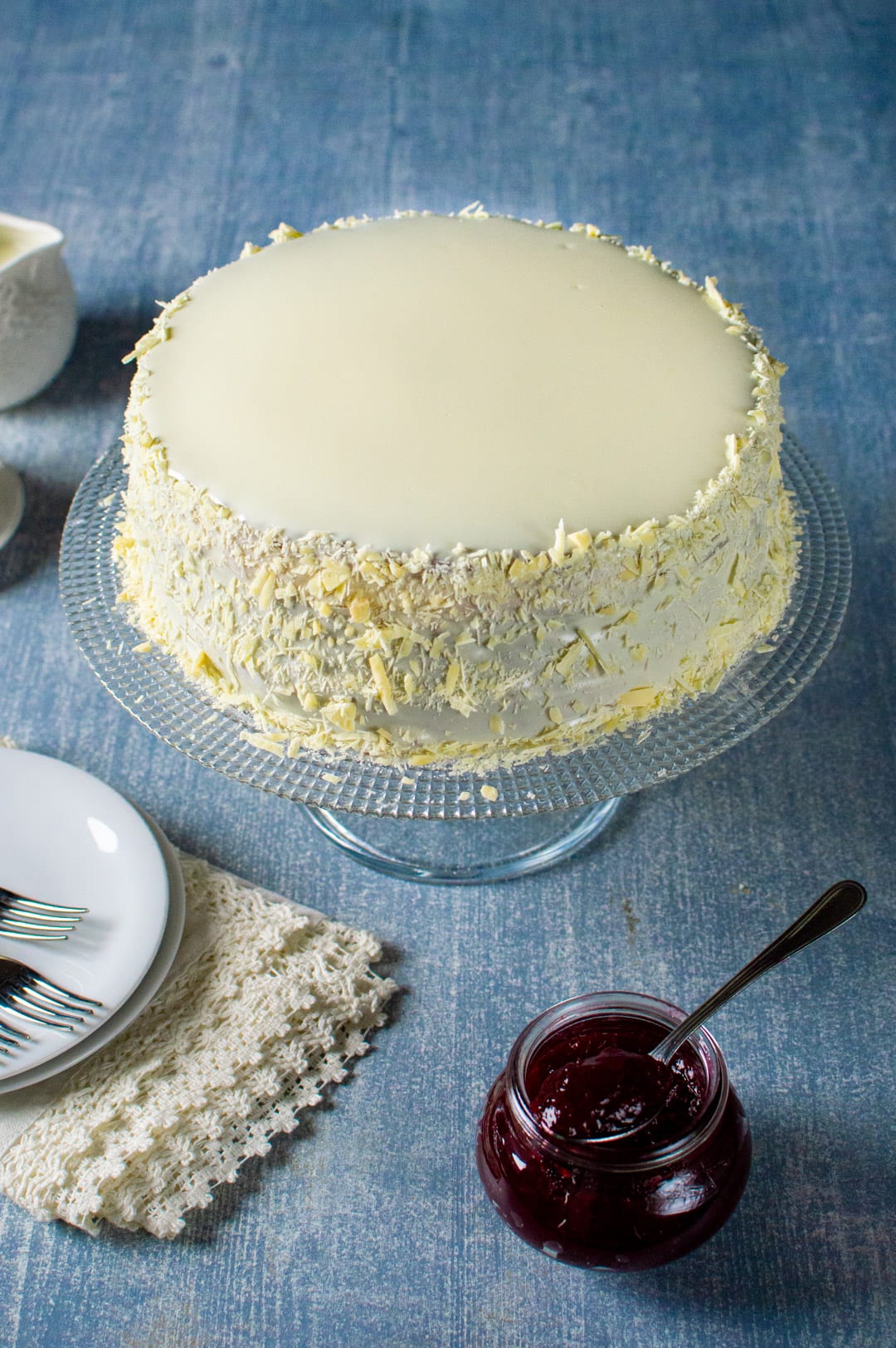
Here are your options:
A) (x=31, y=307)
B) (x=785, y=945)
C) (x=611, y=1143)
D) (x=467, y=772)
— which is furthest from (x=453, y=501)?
(x=31, y=307)

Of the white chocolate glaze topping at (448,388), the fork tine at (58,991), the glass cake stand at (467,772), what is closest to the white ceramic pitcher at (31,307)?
the glass cake stand at (467,772)

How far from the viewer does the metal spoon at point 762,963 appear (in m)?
1.40

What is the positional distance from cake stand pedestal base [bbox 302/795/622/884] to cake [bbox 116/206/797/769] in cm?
32

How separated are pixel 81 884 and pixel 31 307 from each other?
1.29 metres

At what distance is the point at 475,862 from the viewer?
196cm

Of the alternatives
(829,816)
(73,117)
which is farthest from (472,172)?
(829,816)

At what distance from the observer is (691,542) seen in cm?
158

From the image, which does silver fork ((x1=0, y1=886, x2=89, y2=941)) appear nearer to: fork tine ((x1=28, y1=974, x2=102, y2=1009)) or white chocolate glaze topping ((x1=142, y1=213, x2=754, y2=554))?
fork tine ((x1=28, y1=974, x2=102, y2=1009))

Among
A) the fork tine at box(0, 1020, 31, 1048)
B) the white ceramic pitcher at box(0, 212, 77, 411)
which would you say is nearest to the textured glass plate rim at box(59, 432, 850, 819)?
the fork tine at box(0, 1020, 31, 1048)

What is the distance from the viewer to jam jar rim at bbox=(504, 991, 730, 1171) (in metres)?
1.33

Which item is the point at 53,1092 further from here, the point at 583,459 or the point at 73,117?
the point at 73,117

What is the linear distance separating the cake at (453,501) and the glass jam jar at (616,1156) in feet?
1.16

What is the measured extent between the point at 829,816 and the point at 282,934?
826 millimetres

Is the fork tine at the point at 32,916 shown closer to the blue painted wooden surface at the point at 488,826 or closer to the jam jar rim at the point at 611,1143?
the blue painted wooden surface at the point at 488,826
